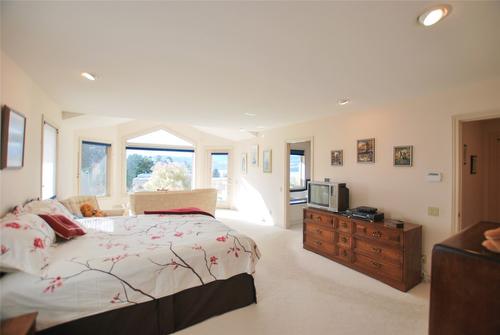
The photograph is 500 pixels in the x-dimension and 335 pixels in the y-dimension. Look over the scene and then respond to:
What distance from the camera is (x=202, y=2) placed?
1.28 metres

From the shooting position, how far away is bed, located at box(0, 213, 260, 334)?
1.45m

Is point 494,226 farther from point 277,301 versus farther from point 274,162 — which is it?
point 274,162

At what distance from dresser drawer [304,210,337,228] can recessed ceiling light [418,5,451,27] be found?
2.64 m

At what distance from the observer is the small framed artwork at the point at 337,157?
3855 millimetres

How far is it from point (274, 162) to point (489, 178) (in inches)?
147

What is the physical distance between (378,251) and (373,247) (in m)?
0.07

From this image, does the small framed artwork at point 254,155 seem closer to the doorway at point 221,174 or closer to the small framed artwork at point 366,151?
the doorway at point 221,174

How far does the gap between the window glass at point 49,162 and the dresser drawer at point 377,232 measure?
441 cm

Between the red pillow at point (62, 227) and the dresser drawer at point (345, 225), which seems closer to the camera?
the red pillow at point (62, 227)

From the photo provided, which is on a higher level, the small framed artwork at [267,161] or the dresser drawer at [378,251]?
the small framed artwork at [267,161]

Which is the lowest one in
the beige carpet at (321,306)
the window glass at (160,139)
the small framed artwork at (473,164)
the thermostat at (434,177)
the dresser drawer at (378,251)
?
the beige carpet at (321,306)

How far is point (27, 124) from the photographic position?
2416 mm

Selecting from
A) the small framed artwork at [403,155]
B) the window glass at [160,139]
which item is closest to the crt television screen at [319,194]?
Result: the small framed artwork at [403,155]

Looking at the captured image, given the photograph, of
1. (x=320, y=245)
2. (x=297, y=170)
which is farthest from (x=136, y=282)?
(x=297, y=170)
